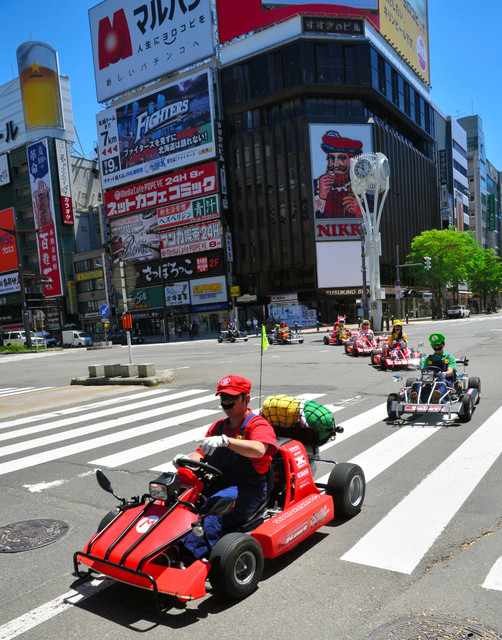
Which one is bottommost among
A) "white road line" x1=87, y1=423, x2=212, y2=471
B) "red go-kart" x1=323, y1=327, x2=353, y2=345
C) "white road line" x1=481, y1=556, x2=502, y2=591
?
"red go-kart" x1=323, y1=327, x2=353, y2=345

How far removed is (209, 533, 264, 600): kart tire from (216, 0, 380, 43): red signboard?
60915mm

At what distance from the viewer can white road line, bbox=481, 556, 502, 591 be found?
11.2 feet

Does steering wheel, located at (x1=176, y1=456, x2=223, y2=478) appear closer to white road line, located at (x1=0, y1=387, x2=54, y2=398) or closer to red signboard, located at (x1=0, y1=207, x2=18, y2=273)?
white road line, located at (x1=0, y1=387, x2=54, y2=398)

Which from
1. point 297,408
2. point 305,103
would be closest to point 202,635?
point 297,408

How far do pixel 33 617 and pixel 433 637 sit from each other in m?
2.63

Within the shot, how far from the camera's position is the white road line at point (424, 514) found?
3.95 m

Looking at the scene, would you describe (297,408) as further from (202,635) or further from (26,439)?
(26,439)

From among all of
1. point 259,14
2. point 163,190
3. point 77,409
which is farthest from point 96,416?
point 259,14

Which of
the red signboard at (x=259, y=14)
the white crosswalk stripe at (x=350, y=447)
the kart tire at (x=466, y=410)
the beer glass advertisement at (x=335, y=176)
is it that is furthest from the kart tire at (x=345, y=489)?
the red signboard at (x=259, y=14)

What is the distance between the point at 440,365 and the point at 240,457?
6080 millimetres

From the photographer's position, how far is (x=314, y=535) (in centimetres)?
446

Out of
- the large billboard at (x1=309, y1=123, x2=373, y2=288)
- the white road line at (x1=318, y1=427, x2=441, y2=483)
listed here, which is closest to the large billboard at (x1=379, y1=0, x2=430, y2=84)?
the large billboard at (x1=309, y1=123, x2=373, y2=288)

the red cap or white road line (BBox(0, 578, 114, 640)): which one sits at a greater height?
the red cap

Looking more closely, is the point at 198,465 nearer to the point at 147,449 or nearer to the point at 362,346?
the point at 147,449
